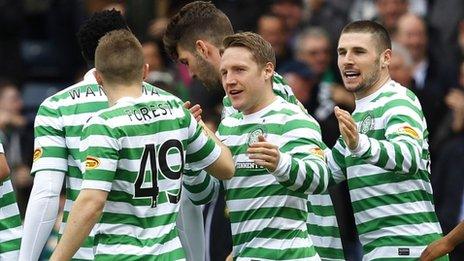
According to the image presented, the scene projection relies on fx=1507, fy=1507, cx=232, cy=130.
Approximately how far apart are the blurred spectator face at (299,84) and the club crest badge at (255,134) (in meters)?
4.99

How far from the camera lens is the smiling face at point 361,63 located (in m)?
9.43

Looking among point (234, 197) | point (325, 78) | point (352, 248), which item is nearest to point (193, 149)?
point (234, 197)

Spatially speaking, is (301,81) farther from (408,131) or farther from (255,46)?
(408,131)

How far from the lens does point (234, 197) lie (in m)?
9.02

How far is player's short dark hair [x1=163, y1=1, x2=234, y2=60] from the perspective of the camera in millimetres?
9961

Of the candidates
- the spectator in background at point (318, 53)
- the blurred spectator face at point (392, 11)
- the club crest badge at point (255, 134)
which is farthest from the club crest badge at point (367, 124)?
the blurred spectator face at point (392, 11)

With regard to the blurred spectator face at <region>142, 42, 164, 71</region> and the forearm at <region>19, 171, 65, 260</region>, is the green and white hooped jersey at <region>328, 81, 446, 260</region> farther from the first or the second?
the blurred spectator face at <region>142, 42, 164, 71</region>

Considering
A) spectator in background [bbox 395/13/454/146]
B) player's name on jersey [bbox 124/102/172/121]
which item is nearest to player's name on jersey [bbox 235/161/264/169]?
player's name on jersey [bbox 124/102/172/121]

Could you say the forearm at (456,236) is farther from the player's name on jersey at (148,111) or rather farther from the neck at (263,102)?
the player's name on jersey at (148,111)

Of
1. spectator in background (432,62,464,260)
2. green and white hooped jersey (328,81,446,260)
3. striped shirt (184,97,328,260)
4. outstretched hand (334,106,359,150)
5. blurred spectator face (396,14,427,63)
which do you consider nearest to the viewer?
outstretched hand (334,106,359,150)

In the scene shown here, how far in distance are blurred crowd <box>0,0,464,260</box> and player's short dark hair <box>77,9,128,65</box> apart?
317cm

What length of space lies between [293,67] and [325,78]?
62 cm

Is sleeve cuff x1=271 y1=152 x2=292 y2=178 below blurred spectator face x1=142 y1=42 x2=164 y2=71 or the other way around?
below

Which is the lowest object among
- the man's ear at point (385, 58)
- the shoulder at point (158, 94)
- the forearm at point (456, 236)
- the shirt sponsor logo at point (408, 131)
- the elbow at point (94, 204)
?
the forearm at point (456, 236)
